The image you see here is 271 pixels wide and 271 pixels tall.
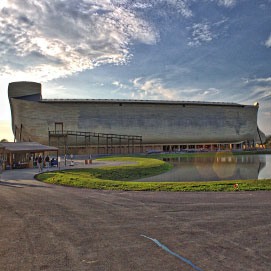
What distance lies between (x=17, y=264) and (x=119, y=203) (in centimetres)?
589

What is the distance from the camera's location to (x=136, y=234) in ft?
22.2

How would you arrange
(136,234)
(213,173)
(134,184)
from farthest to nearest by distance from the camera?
1. (213,173)
2. (134,184)
3. (136,234)

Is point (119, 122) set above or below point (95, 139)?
above

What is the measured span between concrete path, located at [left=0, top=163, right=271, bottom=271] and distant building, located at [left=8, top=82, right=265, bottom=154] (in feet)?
183

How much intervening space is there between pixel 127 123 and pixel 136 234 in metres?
73.7

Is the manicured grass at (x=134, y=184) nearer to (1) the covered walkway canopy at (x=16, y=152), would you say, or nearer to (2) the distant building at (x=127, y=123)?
(1) the covered walkway canopy at (x=16, y=152)

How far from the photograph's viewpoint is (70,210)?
9.52 m

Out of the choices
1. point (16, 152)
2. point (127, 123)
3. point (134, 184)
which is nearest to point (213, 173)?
point (134, 184)

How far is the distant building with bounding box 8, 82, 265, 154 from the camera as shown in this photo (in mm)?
72000

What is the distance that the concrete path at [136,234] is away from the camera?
16.9ft

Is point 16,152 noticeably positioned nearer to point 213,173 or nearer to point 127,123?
point 213,173

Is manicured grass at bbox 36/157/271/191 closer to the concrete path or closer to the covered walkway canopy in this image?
the concrete path

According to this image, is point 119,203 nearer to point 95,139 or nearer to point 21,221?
point 21,221

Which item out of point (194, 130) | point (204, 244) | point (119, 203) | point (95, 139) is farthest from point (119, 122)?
point (204, 244)
